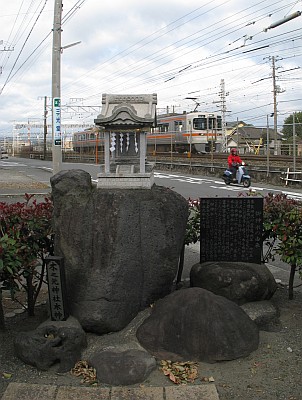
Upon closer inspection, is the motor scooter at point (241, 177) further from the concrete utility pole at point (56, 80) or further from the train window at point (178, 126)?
the train window at point (178, 126)

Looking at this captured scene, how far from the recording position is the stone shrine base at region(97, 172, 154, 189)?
4969 millimetres

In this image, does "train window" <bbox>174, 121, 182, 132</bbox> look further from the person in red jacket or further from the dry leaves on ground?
the dry leaves on ground

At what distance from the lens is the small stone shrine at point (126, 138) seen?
498 centimetres

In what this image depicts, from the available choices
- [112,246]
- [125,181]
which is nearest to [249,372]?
[112,246]

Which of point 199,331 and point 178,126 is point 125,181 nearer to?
point 199,331

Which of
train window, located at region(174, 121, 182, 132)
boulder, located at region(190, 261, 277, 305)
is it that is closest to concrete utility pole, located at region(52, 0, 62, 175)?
boulder, located at region(190, 261, 277, 305)

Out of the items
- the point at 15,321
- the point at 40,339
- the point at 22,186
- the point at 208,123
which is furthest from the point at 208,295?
the point at 208,123

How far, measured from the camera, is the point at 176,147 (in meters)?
33.5

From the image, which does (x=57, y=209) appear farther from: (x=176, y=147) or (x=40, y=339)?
(x=176, y=147)

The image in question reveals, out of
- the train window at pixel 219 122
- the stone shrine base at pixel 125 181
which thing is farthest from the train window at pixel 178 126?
the stone shrine base at pixel 125 181

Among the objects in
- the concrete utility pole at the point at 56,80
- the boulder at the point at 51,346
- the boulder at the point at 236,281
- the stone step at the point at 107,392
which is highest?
the concrete utility pole at the point at 56,80

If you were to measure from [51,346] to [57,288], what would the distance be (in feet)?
2.00

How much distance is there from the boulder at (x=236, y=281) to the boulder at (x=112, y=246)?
0.41 metres

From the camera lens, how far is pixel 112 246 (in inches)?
176
